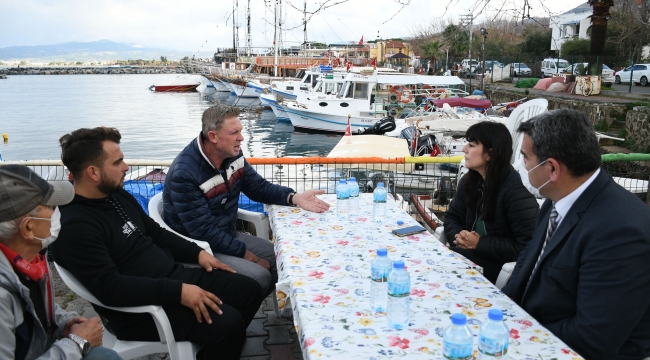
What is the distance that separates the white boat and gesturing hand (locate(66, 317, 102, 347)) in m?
17.4

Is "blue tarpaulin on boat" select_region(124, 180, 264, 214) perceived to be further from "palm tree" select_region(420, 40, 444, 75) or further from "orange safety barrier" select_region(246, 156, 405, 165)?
"palm tree" select_region(420, 40, 444, 75)

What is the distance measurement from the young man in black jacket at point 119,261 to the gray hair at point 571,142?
5.92 feet

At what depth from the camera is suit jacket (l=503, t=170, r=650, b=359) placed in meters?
1.74

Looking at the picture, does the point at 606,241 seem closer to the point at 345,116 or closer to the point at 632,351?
the point at 632,351

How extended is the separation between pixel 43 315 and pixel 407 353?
1.52 m

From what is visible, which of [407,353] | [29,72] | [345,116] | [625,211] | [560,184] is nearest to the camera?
[407,353]

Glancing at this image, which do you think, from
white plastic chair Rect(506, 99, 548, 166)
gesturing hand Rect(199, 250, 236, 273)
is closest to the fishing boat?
white plastic chair Rect(506, 99, 548, 166)

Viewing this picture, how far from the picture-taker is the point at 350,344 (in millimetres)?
1739

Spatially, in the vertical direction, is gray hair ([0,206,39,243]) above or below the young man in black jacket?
above

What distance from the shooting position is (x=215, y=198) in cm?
339

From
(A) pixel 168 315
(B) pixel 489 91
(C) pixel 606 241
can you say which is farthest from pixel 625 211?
(B) pixel 489 91

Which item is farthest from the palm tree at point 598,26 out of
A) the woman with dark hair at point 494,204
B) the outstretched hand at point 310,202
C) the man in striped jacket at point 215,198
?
the man in striped jacket at point 215,198

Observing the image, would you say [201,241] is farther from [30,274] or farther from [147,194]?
[147,194]

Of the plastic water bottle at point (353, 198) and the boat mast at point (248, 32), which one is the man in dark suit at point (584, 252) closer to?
the plastic water bottle at point (353, 198)
